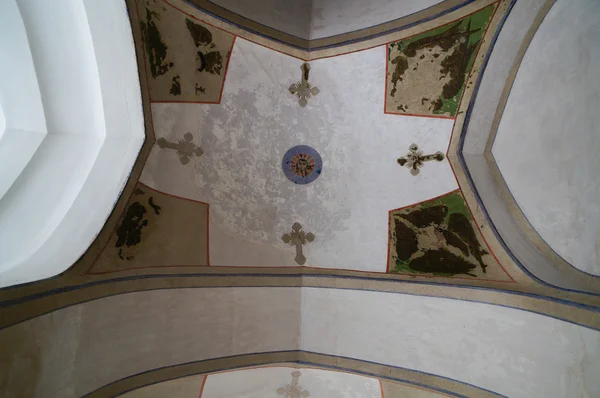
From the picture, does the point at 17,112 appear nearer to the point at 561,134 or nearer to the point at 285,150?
the point at 285,150

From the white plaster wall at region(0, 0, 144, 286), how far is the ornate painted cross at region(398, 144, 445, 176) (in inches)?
136

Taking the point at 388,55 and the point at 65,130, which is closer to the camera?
the point at 65,130

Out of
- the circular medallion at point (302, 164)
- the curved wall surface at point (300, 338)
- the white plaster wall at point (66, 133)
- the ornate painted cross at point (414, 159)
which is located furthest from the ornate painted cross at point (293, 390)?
the ornate painted cross at point (414, 159)

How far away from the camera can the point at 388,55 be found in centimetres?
505

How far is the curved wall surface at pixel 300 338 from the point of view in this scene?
3.63m

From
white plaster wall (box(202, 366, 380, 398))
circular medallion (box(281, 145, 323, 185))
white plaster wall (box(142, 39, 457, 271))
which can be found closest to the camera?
white plaster wall (box(202, 366, 380, 398))

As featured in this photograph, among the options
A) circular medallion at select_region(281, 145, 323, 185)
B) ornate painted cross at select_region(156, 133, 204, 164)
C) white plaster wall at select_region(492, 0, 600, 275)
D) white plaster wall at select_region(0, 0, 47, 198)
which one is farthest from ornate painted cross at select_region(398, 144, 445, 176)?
white plaster wall at select_region(0, 0, 47, 198)

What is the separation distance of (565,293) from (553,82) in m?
2.11

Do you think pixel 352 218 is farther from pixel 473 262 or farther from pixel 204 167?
pixel 204 167

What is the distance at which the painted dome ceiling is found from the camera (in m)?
4.15

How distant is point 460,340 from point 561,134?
2.53 meters

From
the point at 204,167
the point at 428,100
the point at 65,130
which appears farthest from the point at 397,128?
the point at 65,130

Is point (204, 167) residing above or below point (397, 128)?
below

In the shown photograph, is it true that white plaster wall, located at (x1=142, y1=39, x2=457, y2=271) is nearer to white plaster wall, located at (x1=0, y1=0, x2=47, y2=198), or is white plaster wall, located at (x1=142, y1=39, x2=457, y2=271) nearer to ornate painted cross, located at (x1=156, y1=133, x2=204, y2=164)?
ornate painted cross, located at (x1=156, y1=133, x2=204, y2=164)
